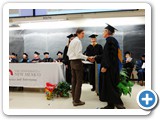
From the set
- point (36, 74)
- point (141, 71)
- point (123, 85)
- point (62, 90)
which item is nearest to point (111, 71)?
point (123, 85)

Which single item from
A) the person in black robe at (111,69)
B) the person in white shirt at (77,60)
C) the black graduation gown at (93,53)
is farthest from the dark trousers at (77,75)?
the black graduation gown at (93,53)

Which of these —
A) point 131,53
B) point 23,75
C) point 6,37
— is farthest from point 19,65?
point 131,53

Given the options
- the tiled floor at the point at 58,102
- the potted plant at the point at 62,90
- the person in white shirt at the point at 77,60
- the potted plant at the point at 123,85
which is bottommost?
the tiled floor at the point at 58,102

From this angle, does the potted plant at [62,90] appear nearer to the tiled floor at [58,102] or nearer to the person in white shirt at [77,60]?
the tiled floor at [58,102]

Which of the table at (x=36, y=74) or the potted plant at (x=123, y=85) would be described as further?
the table at (x=36, y=74)

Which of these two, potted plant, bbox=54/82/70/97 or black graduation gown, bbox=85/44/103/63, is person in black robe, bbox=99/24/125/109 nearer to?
potted plant, bbox=54/82/70/97

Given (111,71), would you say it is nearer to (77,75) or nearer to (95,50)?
(77,75)

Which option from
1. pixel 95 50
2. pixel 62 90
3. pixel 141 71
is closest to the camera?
pixel 62 90

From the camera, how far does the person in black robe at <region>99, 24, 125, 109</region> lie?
1.95 metres

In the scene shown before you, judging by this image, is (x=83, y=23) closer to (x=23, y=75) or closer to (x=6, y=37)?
(x=23, y=75)

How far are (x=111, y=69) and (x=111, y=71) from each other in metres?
0.02

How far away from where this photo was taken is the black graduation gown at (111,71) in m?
1.94

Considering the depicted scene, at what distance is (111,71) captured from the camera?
1989mm

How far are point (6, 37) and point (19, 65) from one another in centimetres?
163
